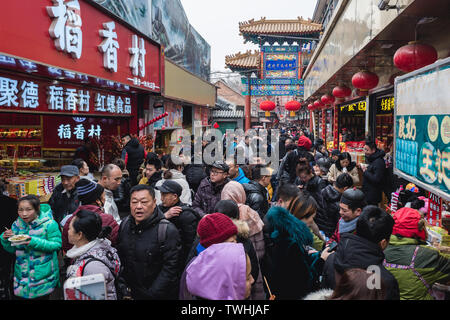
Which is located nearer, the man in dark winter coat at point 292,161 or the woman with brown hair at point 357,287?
the woman with brown hair at point 357,287

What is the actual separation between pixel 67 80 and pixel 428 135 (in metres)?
6.86

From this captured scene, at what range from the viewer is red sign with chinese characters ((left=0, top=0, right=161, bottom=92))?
5035mm

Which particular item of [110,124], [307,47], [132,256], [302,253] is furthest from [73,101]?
[307,47]

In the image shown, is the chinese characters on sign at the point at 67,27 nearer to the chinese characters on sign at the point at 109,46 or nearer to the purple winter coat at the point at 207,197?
the chinese characters on sign at the point at 109,46

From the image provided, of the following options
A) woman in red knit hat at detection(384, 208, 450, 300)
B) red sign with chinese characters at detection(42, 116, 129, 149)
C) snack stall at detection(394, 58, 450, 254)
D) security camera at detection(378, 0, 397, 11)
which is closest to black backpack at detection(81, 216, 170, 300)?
woman in red knit hat at detection(384, 208, 450, 300)

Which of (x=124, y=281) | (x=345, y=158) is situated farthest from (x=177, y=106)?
(x=124, y=281)

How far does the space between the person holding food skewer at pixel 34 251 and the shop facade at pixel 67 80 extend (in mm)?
2686

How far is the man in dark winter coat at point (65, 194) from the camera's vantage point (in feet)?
14.7

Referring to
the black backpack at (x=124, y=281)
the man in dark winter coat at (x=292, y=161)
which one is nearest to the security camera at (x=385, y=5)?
the man in dark winter coat at (x=292, y=161)

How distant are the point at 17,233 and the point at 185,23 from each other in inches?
724

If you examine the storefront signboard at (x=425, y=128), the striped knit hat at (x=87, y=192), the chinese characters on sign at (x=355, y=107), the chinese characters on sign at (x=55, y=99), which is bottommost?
the striped knit hat at (x=87, y=192)

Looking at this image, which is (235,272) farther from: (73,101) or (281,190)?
(73,101)

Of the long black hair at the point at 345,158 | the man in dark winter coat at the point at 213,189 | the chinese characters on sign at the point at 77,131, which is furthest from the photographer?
the chinese characters on sign at the point at 77,131

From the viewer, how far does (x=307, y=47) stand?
81.8ft
